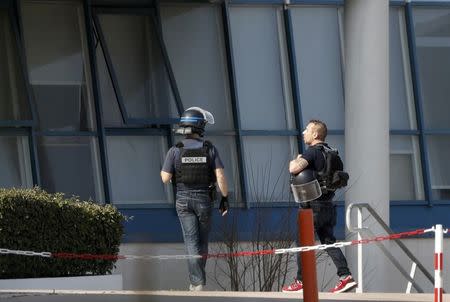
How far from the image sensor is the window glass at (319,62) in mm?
17281

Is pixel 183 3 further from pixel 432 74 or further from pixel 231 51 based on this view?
pixel 432 74

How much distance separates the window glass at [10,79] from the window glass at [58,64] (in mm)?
186

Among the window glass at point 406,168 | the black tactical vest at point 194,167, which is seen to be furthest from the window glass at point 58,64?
the black tactical vest at point 194,167

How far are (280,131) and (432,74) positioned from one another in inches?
100

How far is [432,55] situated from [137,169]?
483cm

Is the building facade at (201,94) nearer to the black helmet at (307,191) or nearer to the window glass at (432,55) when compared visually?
the window glass at (432,55)

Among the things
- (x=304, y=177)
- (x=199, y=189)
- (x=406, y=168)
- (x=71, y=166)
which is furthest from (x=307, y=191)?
(x=406, y=168)

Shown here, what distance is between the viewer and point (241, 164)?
16719 mm

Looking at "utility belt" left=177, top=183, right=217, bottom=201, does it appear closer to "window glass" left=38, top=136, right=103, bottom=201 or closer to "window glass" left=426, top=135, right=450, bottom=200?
"window glass" left=38, top=136, right=103, bottom=201

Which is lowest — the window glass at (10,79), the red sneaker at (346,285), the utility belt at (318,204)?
the red sneaker at (346,285)

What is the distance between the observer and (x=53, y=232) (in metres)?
12.3

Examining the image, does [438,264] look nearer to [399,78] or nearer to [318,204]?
[318,204]

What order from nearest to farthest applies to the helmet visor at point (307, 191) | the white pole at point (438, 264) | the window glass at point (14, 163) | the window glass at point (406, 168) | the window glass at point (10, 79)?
the white pole at point (438, 264), the helmet visor at point (307, 191), the window glass at point (14, 163), the window glass at point (10, 79), the window glass at point (406, 168)

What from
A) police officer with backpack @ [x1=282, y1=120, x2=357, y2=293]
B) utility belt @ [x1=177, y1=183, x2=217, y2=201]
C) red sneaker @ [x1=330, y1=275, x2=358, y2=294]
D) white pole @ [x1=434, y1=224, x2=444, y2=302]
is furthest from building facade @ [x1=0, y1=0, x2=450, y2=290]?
white pole @ [x1=434, y1=224, x2=444, y2=302]
